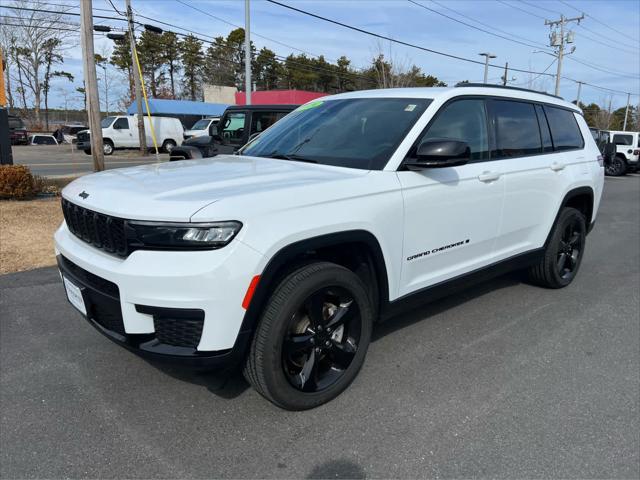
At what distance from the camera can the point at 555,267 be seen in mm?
4809

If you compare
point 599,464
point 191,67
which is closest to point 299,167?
point 599,464

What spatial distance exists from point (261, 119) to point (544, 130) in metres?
7.06

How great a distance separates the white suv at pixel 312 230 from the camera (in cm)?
232

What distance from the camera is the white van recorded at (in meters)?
26.6

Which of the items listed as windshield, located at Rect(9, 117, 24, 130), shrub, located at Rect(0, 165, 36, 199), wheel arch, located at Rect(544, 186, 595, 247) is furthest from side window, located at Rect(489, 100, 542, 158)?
windshield, located at Rect(9, 117, 24, 130)

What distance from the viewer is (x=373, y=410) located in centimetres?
287

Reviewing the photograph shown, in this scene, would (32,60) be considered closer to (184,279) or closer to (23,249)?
(23,249)

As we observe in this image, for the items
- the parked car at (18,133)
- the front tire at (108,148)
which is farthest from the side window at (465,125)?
the parked car at (18,133)

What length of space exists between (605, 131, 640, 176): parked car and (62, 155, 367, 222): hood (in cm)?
2282

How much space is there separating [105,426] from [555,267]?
13.5 ft

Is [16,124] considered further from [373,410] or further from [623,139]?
[373,410]

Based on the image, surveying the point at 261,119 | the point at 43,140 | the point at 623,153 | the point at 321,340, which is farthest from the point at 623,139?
the point at 43,140

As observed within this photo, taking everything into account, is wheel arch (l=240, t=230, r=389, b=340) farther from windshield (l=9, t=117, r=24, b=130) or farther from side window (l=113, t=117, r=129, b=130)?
windshield (l=9, t=117, r=24, b=130)

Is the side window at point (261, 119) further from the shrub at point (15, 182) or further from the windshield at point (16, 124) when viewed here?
the windshield at point (16, 124)
